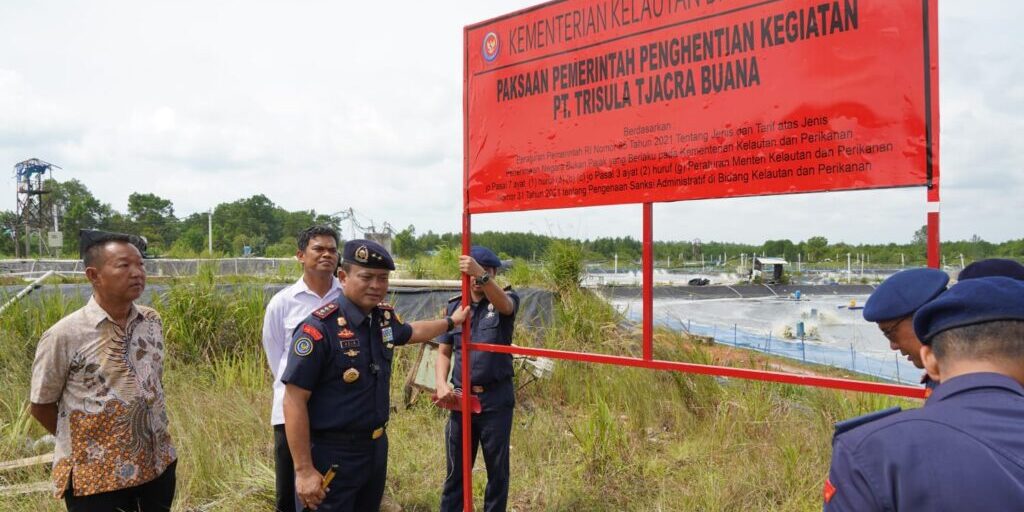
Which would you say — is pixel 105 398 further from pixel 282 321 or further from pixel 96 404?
pixel 282 321

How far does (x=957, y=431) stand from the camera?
98 cm

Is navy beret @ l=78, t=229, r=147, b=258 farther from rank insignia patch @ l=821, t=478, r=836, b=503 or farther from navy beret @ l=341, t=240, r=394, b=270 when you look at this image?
rank insignia patch @ l=821, t=478, r=836, b=503

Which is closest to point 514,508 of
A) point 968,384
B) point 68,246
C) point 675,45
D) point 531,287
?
point 675,45

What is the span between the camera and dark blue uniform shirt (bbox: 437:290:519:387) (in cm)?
329

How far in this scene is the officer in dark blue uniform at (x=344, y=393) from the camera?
2359 mm

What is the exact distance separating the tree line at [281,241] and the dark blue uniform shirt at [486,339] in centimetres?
85

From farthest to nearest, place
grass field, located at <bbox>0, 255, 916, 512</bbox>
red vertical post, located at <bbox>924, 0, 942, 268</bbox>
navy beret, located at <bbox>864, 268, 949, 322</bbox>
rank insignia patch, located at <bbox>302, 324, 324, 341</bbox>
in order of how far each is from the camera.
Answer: grass field, located at <bbox>0, 255, 916, 512</bbox> < rank insignia patch, located at <bbox>302, 324, 324, 341</bbox> < red vertical post, located at <bbox>924, 0, 942, 268</bbox> < navy beret, located at <bbox>864, 268, 949, 322</bbox>

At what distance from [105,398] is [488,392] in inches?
69.0

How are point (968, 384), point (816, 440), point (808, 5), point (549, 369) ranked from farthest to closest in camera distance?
point (549, 369), point (816, 440), point (808, 5), point (968, 384)

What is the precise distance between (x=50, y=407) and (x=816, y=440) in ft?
13.6

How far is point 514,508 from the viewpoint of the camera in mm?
3695

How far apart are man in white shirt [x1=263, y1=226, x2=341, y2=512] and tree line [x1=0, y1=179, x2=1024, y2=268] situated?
165 cm

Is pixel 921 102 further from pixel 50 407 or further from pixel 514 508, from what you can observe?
pixel 50 407

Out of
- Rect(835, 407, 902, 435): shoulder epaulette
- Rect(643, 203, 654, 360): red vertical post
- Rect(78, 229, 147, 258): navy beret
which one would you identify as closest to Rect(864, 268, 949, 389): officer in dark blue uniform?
Rect(835, 407, 902, 435): shoulder epaulette
